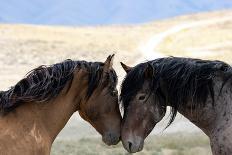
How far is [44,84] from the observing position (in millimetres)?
6082

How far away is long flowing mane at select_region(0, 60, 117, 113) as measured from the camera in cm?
598

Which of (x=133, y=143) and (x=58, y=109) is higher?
(x=58, y=109)

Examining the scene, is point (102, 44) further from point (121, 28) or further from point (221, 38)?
point (121, 28)

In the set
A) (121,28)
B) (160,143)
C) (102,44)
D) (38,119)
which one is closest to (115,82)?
(38,119)

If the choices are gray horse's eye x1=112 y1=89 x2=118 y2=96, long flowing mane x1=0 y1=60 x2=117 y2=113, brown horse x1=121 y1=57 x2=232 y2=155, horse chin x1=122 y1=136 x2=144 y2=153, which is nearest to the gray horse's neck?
brown horse x1=121 y1=57 x2=232 y2=155

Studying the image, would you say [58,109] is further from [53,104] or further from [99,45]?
[99,45]

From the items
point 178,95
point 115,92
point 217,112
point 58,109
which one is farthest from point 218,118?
point 58,109

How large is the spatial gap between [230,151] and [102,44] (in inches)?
1776

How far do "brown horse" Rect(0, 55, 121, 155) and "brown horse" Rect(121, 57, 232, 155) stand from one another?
21 cm

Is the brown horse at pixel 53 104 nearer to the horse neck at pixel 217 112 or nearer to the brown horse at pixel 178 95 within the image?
the brown horse at pixel 178 95

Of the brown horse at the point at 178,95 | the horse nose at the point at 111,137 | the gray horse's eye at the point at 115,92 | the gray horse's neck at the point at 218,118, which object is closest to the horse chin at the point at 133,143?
the brown horse at the point at 178,95

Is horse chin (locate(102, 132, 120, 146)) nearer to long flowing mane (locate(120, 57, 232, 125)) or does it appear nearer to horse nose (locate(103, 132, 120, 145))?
horse nose (locate(103, 132, 120, 145))

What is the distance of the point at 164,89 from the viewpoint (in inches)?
257

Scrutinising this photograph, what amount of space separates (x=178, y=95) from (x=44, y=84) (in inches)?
57.0
